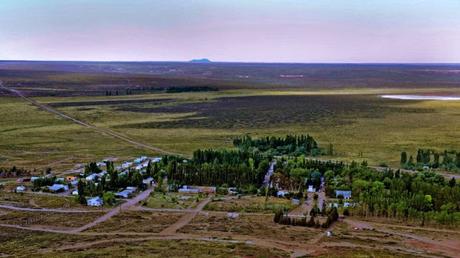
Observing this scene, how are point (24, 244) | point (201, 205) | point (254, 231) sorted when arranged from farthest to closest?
point (201, 205) → point (254, 231) → point (24, 244)

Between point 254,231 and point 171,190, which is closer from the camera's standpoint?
point 254,231

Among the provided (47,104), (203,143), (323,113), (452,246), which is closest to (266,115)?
(323,113)

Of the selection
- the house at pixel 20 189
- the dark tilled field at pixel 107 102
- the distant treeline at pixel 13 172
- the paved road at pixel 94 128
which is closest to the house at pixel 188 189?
the house at pixel 20 189

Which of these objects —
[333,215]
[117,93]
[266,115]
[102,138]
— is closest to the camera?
[333,215]

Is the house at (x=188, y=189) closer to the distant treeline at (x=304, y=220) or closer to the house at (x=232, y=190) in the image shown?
the house at (x=232, y=190)

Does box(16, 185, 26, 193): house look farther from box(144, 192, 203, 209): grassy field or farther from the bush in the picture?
the bush

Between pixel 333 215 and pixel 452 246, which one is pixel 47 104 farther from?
pixel 452 246

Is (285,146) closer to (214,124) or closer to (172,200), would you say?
(172,200)
